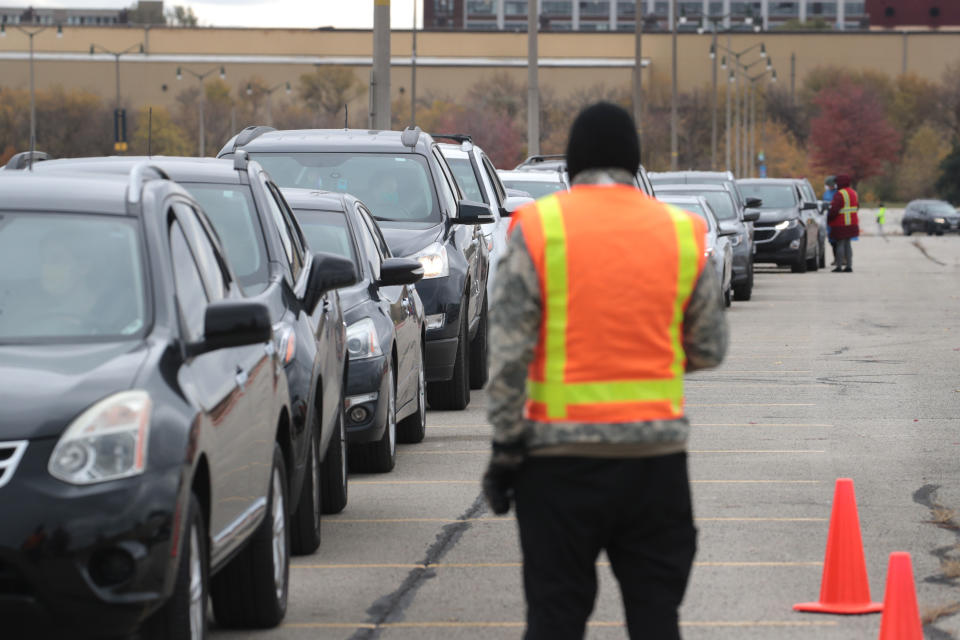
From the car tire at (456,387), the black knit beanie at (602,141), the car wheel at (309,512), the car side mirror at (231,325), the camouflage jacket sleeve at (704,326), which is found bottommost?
the car tire at (456,387)

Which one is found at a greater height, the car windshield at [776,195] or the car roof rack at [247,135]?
the car roof rack at [247,135]

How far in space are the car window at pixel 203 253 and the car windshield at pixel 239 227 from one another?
1.06 metres

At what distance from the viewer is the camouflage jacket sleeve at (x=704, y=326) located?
4859 millimetres

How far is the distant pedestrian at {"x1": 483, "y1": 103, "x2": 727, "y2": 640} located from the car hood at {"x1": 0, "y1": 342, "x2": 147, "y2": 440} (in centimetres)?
122

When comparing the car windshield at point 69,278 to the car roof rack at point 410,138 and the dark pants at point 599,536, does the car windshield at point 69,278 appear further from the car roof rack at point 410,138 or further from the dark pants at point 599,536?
the car roof rack at point 410,138

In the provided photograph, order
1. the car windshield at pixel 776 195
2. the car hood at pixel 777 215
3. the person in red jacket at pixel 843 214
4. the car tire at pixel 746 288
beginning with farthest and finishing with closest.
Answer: the car windshield at pixel 776 195 < the car hood at pixel 777 215 < the person in red jacket at pixel 843 214 < the car tire at pixel 746 288

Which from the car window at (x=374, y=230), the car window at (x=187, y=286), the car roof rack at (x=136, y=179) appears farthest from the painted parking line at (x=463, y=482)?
the car window at (x=187, y=286)

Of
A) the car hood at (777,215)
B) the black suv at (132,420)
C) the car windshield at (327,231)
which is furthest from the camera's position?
the car hood at (777,215)

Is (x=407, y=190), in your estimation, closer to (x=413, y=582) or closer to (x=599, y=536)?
(x=413, y=582)

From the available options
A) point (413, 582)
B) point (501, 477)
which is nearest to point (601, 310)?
point (501, 477)

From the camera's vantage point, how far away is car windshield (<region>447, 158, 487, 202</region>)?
17889mm

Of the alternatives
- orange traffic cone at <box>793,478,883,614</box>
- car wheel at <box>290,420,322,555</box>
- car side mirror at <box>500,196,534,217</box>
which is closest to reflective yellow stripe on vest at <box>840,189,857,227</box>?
car side mirror at <box>500,196,534,217</box>

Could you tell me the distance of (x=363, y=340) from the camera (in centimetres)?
1048

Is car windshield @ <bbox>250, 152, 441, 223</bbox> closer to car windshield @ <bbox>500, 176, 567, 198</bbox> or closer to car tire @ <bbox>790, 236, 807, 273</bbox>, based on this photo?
car windshield @ <bbox>500, 176, 567, 198</bbox>
